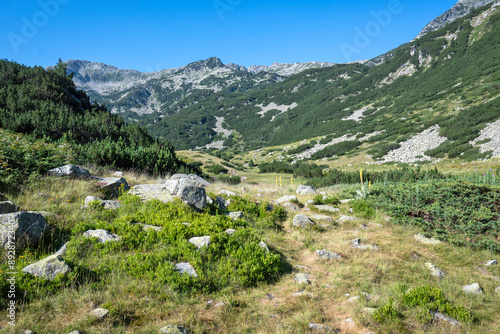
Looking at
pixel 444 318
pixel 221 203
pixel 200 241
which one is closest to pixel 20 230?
pixel 200 241

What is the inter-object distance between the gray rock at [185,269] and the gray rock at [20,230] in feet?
9.46

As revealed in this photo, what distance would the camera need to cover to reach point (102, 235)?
545 cm

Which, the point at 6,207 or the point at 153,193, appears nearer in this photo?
the point at 6,207

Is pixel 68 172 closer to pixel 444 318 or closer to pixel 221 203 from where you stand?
pixel 221 203

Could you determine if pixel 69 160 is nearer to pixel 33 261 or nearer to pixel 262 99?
pixel 33 261

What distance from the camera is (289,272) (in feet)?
18.8

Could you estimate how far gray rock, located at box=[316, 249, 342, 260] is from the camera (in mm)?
6352

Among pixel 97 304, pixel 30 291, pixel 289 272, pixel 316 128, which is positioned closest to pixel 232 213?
pixel 289 272

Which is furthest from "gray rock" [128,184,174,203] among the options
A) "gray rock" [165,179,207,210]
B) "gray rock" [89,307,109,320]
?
"gray rock" [89,307,109,320]

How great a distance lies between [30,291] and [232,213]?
5.50 metres

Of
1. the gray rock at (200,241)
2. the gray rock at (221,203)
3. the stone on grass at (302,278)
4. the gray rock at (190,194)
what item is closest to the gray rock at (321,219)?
the gray rock at (221,203)

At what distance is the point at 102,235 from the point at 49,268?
143 cm
